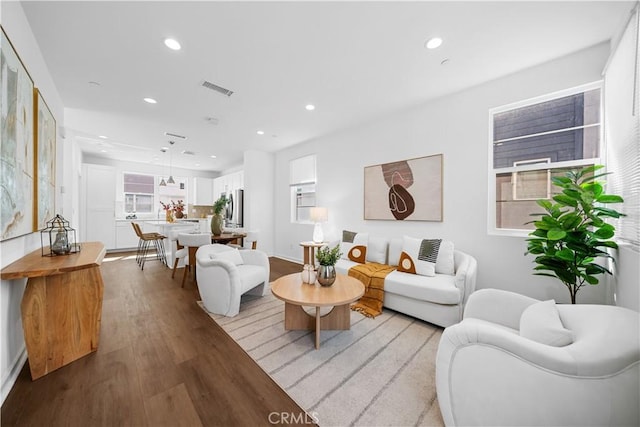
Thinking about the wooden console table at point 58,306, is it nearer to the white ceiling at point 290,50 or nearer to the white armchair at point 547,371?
the white ceiling at point 290,50

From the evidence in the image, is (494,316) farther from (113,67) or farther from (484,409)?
(113,67)

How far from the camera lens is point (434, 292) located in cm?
235

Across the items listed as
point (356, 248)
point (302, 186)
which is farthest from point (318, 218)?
point (302, 186)

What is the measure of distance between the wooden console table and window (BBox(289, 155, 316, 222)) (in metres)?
3.73

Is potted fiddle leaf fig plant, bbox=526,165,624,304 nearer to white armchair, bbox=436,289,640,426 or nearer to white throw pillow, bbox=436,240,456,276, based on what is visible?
white armchair, bbox=436,289,640,426

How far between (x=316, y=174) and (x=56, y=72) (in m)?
3.81

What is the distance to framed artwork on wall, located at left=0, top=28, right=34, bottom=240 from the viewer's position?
4.54 ft

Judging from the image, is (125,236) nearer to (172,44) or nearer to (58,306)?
(58,306)

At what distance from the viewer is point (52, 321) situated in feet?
5.61

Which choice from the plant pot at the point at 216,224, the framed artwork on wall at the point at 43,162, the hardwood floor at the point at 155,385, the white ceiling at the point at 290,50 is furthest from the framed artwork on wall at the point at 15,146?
the plant pot at the point at 216,224

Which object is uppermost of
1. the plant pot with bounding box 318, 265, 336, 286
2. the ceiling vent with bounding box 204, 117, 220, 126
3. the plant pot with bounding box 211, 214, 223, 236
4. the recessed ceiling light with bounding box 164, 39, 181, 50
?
the ceiling vent with bounding box 204, 117, 220, 126

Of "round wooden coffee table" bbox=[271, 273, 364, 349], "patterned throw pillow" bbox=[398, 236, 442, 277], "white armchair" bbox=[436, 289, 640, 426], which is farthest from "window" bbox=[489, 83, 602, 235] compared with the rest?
"round wooden coffee table" bbox=[271, 273, 364, 349]

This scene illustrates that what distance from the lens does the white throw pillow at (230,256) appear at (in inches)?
113

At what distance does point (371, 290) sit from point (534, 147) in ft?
8.18
